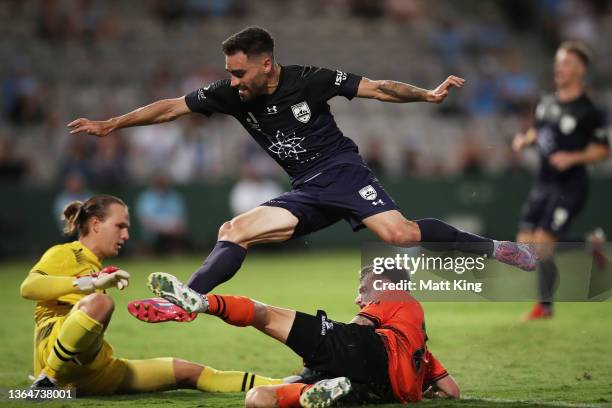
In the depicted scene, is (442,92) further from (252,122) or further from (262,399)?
(262,399)

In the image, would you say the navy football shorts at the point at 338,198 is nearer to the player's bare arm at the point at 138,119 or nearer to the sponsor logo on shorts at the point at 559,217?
the player's bare arm at the point at 138,119

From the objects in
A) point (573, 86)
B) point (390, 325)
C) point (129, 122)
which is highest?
point (573, 86)

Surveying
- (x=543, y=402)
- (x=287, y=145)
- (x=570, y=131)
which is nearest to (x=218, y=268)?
(x=287, y=145)

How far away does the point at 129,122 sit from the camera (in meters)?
7.59

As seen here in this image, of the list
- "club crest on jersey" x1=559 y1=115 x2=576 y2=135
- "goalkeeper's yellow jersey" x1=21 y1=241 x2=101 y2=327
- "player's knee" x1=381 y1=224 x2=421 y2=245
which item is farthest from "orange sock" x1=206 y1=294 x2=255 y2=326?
"club crest on jersey" x1=559 y1=115 x2=576 y2=135

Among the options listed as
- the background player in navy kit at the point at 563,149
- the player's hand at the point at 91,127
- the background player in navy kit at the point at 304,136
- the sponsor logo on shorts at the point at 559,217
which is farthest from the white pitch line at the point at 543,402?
the sponsor logo on shorts at the point at 559,217

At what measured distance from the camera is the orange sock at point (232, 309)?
6164mm

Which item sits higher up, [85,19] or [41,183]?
[85,19]

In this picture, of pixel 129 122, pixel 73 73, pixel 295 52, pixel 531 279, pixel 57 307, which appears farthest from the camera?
pixel 295 52

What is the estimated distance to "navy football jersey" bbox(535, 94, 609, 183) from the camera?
11.0m

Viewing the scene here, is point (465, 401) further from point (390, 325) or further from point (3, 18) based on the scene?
point (3, 18)

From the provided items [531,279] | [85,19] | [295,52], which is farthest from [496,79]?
[531,279]

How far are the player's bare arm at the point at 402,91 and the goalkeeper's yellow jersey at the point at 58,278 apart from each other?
2.26 meters

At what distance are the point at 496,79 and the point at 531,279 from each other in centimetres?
1151
